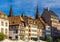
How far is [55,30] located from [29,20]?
48.3ft

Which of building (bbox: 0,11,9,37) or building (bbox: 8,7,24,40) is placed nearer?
building (bbox: 0,11,9,37)

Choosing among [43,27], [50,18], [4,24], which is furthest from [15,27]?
[50,18]

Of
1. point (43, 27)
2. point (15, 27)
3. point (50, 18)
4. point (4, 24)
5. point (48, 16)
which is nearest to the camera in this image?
point (4, 24)

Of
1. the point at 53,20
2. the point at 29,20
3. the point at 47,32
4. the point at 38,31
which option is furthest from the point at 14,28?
the point at 53,20

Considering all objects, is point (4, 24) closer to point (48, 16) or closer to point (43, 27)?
point (43, 27)

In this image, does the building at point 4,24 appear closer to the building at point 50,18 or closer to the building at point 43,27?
the building at point 43,27

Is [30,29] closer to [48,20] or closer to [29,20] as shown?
[29,20]

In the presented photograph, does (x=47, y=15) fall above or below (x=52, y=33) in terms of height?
above

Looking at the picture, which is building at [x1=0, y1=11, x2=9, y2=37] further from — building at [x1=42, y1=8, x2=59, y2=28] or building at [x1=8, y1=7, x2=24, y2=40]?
building at [x1=42, y1=8, x2=59, y2=28]

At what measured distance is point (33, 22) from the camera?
200 ft

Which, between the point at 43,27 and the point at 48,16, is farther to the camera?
the point at 48,16

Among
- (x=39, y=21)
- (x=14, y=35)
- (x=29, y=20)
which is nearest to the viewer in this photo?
(x=14, y=35)

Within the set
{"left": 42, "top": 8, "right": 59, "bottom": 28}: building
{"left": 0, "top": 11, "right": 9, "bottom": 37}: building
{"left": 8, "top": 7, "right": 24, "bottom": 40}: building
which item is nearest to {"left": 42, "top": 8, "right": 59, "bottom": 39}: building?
{"left": 42, "top": 8, "right": 59, "bottom": 28}: building

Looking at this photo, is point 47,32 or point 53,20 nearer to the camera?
point 47,32
